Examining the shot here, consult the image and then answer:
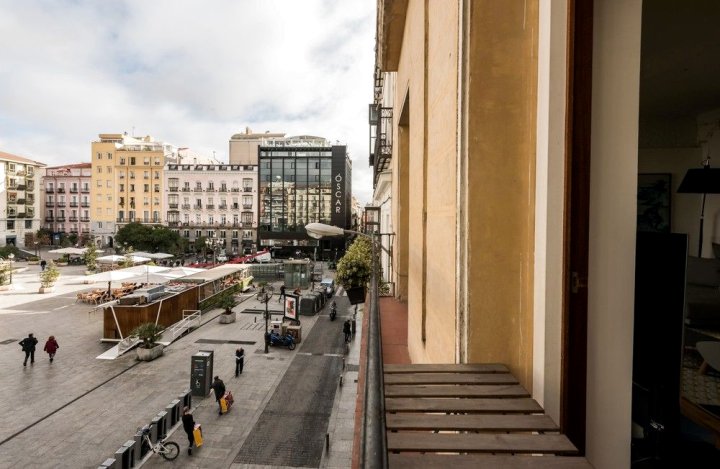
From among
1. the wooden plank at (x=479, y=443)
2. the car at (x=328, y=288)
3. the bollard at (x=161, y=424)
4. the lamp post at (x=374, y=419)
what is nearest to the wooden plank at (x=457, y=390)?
the wooden plank at (x=479, y=443)

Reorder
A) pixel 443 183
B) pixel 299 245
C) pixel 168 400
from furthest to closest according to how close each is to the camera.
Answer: pixel 299 245, pixel 168 400, pixel 443 183

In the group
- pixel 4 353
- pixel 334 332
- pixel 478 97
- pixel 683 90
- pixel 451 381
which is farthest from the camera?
pixel 334 332

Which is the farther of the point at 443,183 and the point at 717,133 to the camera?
the point at 717,133

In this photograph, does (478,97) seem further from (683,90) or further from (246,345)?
(246,345)

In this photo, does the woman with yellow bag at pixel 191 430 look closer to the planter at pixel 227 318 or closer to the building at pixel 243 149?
the planter at pixel 227 318

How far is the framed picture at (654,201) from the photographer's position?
205 inches

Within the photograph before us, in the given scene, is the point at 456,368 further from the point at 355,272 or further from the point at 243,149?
the point at 243,149

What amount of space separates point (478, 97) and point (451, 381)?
1983 mm

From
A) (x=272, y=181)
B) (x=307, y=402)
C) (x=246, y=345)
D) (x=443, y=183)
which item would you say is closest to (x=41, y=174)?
(x=272, y=181)

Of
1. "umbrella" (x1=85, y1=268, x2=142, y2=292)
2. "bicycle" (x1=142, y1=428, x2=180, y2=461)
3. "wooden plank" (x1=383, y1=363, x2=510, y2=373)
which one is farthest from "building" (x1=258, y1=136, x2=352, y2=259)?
"wooden plank" (x1=383, y1=363, x2=510, y2=373)

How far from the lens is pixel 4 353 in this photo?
18109 millimetres

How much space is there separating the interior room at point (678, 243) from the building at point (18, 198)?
88.3 meters

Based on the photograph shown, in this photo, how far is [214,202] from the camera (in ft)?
232

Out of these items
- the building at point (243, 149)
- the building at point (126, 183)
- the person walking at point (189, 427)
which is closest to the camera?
the person walking at point (189, 427)
